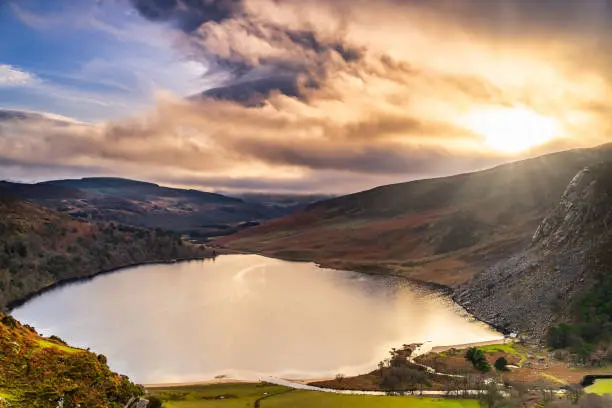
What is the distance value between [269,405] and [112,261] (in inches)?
5284

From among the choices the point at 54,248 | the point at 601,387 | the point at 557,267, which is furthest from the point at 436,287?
the point at 54,248

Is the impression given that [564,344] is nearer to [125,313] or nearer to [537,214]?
[125,313]

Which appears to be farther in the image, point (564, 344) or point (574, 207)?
point (574, 207)

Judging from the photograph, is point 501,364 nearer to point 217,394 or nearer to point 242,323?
point 217,394

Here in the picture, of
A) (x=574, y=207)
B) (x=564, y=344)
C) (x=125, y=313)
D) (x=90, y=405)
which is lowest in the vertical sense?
(x=125, y=313)

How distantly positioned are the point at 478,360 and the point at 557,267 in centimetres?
3136

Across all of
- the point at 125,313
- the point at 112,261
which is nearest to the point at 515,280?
the point at 125,313

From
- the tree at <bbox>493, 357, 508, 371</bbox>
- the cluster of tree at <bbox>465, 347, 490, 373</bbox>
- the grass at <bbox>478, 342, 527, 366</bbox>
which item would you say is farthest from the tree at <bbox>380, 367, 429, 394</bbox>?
the grass at <bbox>478, 342, 527, 366</bbox>

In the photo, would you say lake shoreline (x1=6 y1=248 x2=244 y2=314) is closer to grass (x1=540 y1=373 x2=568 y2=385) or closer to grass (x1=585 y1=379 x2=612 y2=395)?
grass (x1=540 y1=373 x2=568 y2=385)

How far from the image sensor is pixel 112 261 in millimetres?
167625

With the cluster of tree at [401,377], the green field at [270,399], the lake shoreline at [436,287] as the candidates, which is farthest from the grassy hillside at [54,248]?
the cluster of tree at [401,377]

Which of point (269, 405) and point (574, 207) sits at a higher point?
point (574, 207)

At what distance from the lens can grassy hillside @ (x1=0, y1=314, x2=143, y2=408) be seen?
21188mm

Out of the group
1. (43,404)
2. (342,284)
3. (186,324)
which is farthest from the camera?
(342,284)
